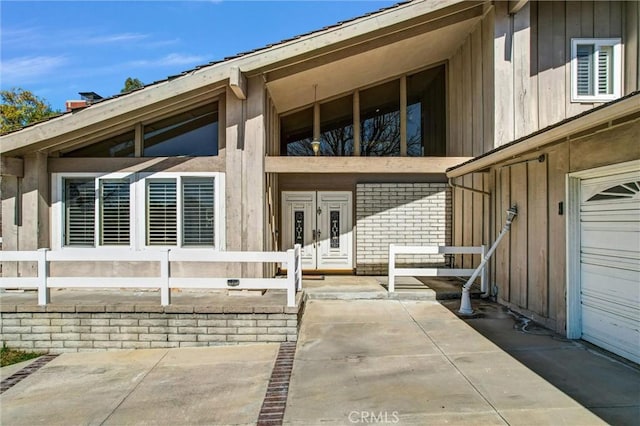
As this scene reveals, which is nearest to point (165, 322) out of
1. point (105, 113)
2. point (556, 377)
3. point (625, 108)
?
point (105, 113)

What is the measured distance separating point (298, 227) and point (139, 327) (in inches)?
212

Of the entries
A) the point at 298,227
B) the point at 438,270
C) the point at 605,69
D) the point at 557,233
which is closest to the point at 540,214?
the point at 557,233

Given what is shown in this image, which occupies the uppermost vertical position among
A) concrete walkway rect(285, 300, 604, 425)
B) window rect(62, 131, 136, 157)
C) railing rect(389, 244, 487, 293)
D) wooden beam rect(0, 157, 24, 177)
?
window rect(62, 131, 136, 157)

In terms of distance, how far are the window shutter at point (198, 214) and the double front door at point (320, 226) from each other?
3336 mm

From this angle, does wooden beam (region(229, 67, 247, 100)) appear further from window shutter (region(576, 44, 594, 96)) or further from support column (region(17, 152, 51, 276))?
window shutter (region(576, 44, 594, 96))

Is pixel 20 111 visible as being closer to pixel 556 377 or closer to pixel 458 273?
pixel 458 273

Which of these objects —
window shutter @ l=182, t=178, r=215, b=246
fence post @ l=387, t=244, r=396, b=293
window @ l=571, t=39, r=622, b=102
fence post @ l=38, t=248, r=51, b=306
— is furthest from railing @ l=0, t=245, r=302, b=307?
window @ l=571, t=39, r=622, b=102

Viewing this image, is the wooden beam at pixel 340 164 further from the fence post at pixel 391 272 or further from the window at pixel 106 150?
the window at pixel 106 150

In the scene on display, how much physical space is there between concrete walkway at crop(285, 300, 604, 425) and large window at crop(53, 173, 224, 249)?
9.15ft

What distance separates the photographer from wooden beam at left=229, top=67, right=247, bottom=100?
21.7 feet

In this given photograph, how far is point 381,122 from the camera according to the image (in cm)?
1026

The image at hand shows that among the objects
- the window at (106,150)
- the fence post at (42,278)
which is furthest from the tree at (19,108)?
the fence post at (42,278)

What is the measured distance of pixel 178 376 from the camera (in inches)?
182

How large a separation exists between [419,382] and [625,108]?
3.40 meters
